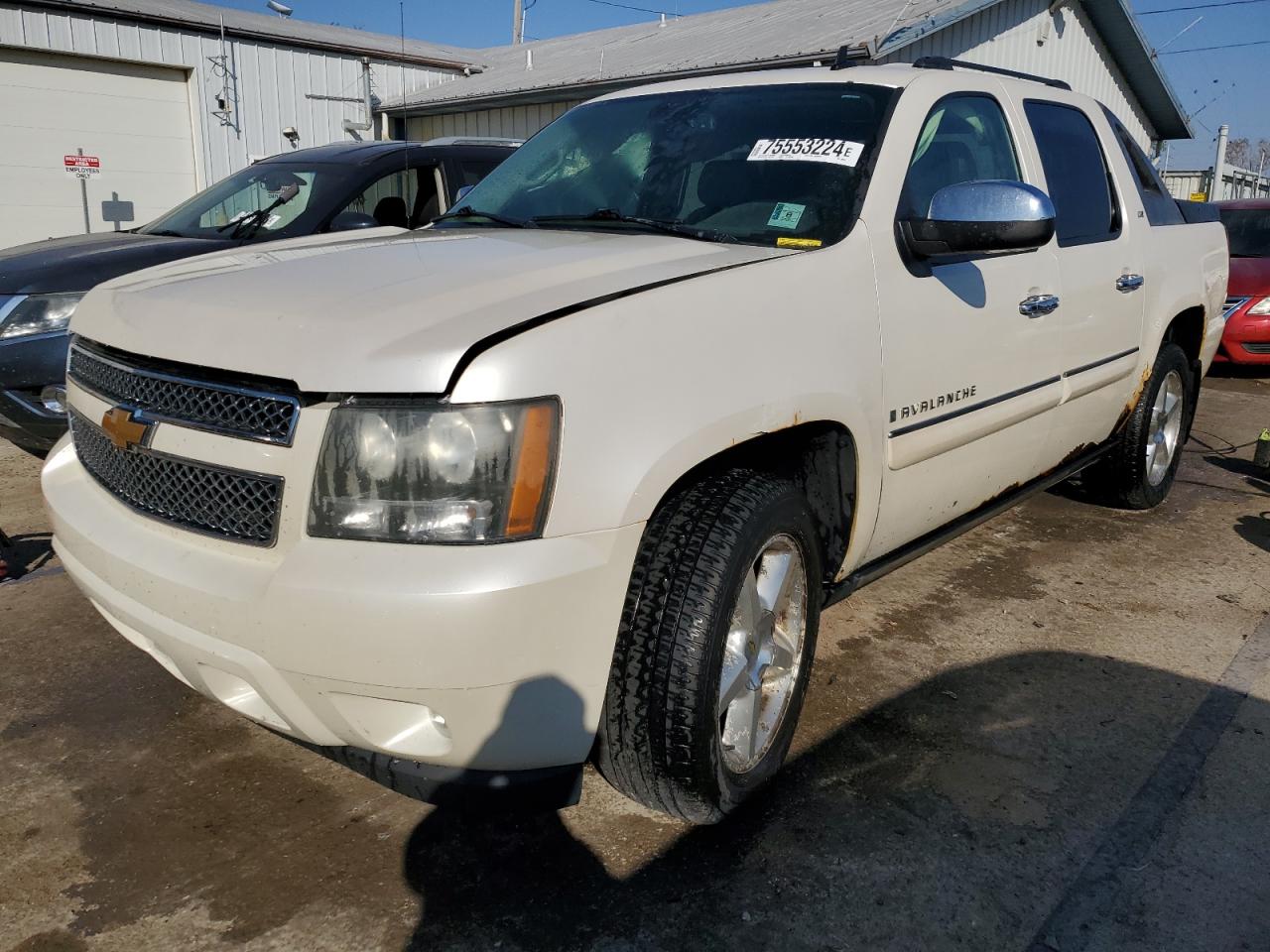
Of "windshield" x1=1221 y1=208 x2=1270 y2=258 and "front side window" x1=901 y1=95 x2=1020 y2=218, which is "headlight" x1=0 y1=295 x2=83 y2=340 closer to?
"front side window" x1=901 y1=95 x2=1020 y2=218

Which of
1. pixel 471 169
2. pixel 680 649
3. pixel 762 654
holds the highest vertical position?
pixel 471 169

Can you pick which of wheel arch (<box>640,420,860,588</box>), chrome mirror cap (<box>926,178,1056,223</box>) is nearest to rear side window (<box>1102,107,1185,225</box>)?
chrome mirror cap (<box>926,178,1056,223</box>)

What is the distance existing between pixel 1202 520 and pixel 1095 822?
3.06m

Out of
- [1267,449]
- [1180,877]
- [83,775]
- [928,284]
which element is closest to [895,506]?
[928,284]

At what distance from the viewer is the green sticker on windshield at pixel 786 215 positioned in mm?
2776

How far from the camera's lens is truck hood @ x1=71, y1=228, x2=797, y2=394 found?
187 cm

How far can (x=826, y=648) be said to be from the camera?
137 inches

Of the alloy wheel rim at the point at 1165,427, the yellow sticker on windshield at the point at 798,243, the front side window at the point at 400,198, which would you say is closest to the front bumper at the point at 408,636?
the yellow sticker on windshield at the point at 798,243

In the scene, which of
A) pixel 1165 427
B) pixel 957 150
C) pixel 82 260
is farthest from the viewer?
pixel 1165 427

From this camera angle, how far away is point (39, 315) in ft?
14.9

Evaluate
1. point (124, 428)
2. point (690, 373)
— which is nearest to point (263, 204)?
point (124, 428)

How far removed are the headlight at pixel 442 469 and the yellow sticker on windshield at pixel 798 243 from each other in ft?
3.50

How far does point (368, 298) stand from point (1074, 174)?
2.90 meters

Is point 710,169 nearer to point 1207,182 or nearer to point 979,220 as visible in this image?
point 979,220
